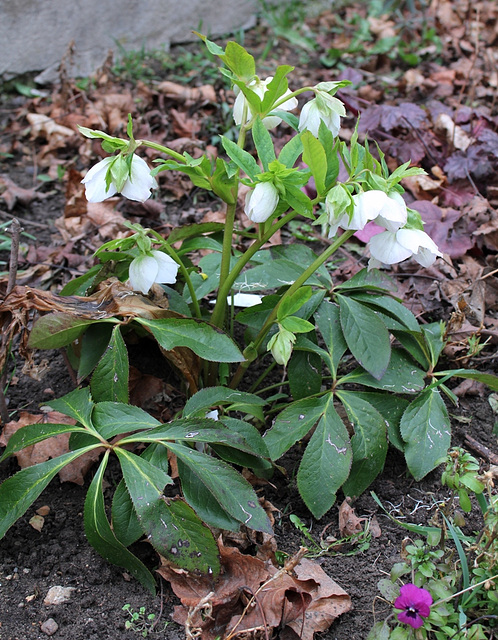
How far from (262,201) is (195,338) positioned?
1.11 feet

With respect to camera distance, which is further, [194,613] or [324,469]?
[324,469]

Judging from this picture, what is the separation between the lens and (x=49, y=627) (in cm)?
118

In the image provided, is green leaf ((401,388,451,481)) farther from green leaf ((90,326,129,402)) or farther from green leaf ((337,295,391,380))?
green leaf ((90,326,129,402))

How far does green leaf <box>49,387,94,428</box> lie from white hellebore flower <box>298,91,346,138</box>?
2.45ft

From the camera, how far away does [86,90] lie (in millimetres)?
3131

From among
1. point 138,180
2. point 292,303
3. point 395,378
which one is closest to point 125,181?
point 138,180

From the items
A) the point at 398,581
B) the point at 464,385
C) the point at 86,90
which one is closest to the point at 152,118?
the point at 86,90

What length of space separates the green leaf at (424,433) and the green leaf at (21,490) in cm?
72

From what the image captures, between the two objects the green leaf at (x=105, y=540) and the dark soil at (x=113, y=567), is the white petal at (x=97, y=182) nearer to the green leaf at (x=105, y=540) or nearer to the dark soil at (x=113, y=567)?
the green leaf at (x=105, y=540)

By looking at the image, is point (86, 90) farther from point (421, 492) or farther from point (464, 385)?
point (421, 492)

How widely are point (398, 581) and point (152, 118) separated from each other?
8.10ft

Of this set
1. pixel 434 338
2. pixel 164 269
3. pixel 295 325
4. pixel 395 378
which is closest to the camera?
pixel 295 325

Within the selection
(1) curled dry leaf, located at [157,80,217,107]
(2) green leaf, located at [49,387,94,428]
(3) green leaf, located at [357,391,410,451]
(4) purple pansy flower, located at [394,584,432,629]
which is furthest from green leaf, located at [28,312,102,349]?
(1) curled dry leaf, located at [157,80,217,107]

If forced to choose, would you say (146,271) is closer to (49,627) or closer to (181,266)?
(181,266)
